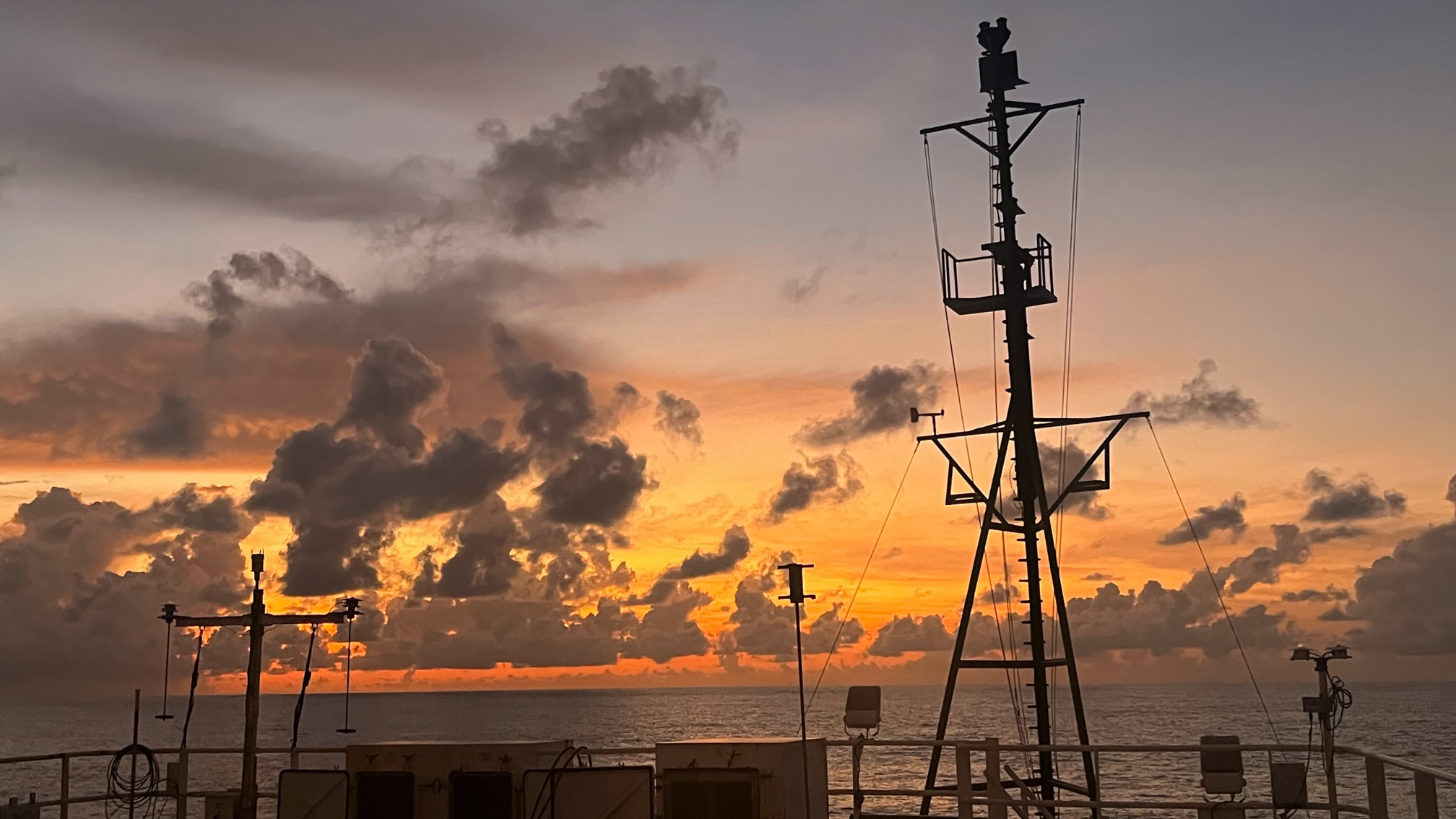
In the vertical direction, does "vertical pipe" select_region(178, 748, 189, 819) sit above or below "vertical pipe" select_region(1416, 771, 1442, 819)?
below

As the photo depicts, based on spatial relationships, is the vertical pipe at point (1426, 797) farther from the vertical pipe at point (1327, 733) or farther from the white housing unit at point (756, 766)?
the white housing unit at point (756, 766)

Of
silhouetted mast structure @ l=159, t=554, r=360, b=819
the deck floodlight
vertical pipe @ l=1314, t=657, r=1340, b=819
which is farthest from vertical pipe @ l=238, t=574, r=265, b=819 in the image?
vertical pipe @ l=1314, t=657, r=1340, b=819

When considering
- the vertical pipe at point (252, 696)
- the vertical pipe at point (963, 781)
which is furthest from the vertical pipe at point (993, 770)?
the vertical pipe at point (252, 696)

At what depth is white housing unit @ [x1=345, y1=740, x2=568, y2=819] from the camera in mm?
14977

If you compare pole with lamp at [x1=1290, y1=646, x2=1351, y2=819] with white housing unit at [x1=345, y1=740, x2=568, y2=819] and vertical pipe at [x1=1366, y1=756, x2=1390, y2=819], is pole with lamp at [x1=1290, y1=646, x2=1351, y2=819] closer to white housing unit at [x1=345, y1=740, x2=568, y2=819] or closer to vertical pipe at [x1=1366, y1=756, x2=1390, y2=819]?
vertical pipe at [x1=1366, y1=756, x2=1390, y2=819]

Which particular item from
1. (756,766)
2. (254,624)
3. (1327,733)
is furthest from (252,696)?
(1327,733)

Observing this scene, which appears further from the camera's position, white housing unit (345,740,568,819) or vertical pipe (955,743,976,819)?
vertical pipe (955,743,976,819)

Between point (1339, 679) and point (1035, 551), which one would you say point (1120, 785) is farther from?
point (1339, 679)

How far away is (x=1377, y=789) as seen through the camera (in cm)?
1180

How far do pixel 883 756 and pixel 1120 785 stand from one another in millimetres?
48028

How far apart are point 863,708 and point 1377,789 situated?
810 centimetres

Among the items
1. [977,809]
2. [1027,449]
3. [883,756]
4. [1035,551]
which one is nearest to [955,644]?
[1035,551]

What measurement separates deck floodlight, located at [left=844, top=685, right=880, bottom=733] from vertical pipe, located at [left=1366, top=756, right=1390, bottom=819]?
296 inches

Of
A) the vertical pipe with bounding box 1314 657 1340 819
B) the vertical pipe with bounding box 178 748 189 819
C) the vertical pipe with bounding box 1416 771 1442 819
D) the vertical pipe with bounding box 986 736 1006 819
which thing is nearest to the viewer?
the vertical pipe with bounding box 1416 771 1442 819
